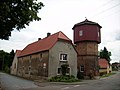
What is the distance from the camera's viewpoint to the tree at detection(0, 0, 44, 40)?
1212 cm

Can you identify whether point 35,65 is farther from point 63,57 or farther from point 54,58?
point 63,57

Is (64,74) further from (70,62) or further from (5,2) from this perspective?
(5,2)

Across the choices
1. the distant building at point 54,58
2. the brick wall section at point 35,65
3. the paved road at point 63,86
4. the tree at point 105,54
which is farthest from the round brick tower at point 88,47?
the tree at point 105,54

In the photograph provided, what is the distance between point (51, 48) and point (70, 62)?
5321mm

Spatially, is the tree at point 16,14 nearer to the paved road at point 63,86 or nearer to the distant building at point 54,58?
the paved road at point 63,86

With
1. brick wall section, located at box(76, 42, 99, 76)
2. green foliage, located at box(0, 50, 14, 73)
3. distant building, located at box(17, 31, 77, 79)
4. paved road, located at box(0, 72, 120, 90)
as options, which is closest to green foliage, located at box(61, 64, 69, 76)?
distant building, located at box(17, 31, 77, 79)

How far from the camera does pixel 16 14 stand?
13172mm

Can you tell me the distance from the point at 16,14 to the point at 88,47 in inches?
1061

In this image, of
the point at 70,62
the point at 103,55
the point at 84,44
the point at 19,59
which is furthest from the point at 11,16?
the point at 103,55

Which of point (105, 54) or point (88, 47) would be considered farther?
point (105, 54)

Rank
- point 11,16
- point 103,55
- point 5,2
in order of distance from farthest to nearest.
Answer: point 103,55 < point 11,16 < point 5,2

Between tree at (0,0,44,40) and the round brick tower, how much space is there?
25.5 meters

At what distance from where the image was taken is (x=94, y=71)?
3816cm

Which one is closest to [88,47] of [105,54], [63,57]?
[63,57]
